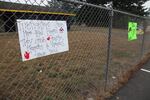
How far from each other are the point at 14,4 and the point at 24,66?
3.12m

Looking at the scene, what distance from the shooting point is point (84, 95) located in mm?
3719

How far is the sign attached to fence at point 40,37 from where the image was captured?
1.98 metres

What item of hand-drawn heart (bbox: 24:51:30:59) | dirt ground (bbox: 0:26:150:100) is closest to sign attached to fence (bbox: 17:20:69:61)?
hand-drawn heart (bbox: 24:51:30:59)

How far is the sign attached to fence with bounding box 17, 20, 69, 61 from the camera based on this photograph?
1981 millimetres

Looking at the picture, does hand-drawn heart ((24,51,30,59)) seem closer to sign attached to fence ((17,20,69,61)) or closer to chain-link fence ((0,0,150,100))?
sign attached to fence ((17,20,69,61))

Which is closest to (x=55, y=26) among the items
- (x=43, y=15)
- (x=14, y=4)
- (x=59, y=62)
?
(x=43, y=15)

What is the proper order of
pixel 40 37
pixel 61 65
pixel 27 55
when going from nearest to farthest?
pixel 27 55 < pixel 40 37 < pixel 61 65

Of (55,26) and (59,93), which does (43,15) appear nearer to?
(55,26)

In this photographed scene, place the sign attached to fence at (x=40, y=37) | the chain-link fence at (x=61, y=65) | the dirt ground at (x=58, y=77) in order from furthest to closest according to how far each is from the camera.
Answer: the dirt ground at (x=58, y=77) < the chain-link fence at (x=61, y=65) < the sign attached to fence at (x=40, y=37)

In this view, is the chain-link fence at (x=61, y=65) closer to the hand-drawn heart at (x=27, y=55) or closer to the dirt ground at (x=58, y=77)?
the dirt ground at (x=58, y=77)

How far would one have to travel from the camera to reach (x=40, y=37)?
220 centimetres

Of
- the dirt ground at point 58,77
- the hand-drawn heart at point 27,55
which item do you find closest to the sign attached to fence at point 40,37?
the hand-drawn heart at point 27,55

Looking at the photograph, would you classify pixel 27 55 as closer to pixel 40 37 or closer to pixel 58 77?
pixel 40 37

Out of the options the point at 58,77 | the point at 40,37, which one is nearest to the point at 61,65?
the point at 58,77
